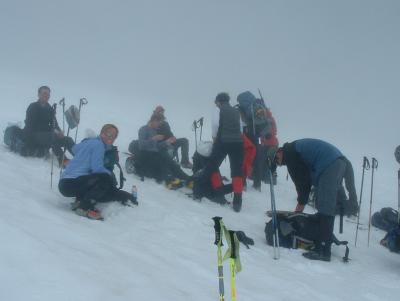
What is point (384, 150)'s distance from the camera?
33.7 metres

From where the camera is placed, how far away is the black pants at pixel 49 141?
10047 millimetres

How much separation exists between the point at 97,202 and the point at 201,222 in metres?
1.67

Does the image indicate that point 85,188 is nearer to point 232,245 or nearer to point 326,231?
point 326,231

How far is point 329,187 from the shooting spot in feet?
23.3

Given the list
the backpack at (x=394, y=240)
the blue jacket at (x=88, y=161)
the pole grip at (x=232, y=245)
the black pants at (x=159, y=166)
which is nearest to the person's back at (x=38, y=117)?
the black pants at (x=159, y=166)

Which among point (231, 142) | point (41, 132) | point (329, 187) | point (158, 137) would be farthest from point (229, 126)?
point (41, 132)

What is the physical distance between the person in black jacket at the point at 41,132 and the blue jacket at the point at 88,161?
A: 121 inches

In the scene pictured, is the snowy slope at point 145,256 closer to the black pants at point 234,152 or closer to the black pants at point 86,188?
the black pants at point 86,188

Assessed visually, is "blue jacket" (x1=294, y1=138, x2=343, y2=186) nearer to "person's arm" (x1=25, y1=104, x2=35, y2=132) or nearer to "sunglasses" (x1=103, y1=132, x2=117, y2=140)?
"sunglasses" (x1=103, y1=132, x2=117, y2=140)

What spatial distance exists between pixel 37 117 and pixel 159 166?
8.89 feet

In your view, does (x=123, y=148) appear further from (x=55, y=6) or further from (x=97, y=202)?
(x=55, y=6)

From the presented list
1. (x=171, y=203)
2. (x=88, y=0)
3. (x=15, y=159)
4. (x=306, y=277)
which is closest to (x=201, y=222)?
(x=171, y=203)

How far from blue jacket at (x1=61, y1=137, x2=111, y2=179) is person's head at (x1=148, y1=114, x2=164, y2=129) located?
12.6 ft

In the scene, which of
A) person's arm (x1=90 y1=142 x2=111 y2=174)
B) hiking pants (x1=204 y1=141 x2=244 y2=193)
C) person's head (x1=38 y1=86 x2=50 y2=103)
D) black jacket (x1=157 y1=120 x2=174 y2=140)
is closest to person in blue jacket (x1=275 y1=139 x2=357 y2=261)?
hiking pants (x1=204 y1=141 x2=244 y2=193)
